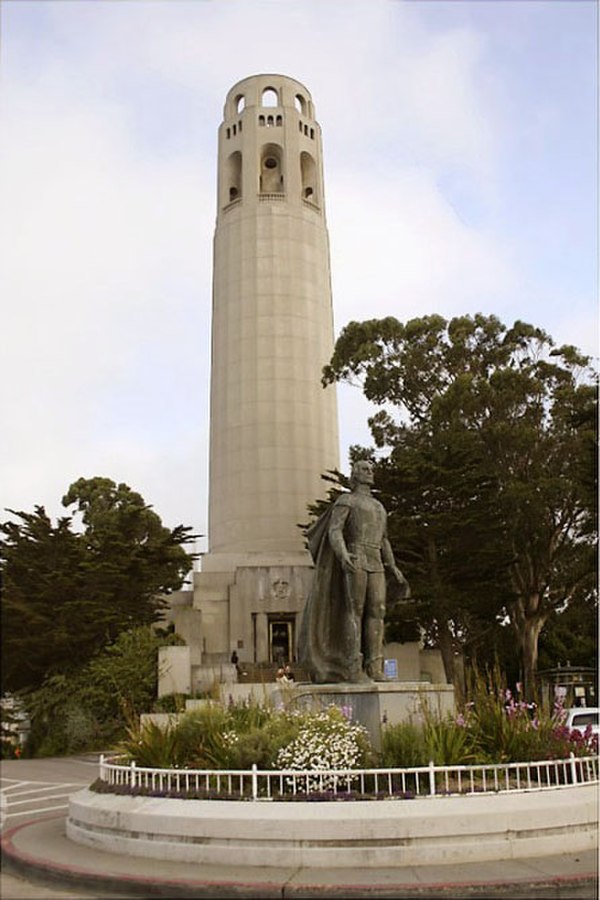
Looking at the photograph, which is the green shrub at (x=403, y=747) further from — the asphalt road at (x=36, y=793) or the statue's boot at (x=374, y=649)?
the asphalt road at (x=36, y=793)

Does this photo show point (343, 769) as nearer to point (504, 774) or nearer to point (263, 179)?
point (504, 774)

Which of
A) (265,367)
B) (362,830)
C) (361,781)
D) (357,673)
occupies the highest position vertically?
(265,367)

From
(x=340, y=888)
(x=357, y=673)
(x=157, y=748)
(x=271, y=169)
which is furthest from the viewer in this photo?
(x=271, y=169)

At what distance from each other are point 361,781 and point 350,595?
3149 mm

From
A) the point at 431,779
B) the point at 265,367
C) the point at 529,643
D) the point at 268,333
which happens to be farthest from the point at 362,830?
the point at 268,333

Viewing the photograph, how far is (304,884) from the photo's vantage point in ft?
21.7

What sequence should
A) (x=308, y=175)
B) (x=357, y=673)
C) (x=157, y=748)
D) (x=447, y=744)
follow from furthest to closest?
(x=308, y=175) → (x=357, y=673) → (x=157, y=748) → (x=447, y=744)

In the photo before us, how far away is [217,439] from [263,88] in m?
19.3

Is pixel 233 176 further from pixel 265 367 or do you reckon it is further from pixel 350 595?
pixel 350 595

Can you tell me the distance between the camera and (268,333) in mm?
43281

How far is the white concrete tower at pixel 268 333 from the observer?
137 ft

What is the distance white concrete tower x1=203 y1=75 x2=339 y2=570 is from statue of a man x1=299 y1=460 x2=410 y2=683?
1128 inches

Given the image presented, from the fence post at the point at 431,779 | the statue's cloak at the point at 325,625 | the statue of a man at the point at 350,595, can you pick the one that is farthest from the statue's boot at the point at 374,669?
the fence post at the point at 431,779

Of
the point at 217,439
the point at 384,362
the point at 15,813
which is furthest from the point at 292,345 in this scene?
the point at 15,813
